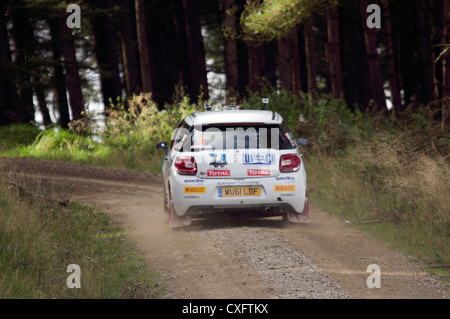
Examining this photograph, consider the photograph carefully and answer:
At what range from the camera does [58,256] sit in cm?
797

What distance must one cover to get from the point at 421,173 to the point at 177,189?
4.51 meters

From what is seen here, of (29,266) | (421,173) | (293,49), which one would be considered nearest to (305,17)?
(421,173)

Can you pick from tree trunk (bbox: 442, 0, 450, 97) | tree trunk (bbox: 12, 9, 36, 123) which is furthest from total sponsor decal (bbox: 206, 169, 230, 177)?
tree trunk (bbox: 12, 9, 36, 123)

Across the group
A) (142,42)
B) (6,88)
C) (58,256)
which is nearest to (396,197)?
(58,256)

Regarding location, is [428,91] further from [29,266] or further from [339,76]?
[29,266]

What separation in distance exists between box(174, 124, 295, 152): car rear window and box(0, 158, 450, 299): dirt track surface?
137 cm

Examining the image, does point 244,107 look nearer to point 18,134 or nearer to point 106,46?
point 18,134

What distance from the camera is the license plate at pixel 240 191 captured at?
9.35m

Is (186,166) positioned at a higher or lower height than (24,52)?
lower

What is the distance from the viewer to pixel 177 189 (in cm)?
945

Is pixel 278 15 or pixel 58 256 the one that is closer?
pixel 58 256

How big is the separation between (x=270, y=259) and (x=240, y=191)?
1631 mm

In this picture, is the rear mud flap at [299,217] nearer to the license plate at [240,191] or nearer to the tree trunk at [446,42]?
the license plate at [240,191]
